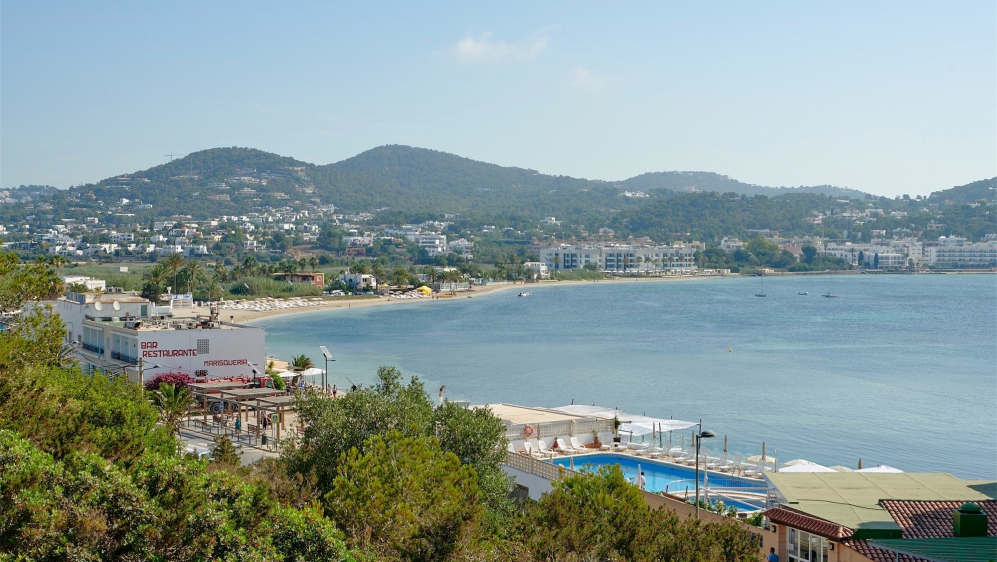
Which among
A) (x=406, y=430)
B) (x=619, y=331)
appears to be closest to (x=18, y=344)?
(x=406, y=430)

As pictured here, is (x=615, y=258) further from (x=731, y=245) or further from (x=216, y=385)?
(x=216, y=385)

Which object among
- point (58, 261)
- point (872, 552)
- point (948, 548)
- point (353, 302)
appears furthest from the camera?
point (353, 302)

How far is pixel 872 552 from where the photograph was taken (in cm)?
905

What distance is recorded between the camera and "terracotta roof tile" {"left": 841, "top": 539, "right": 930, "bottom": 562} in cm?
889

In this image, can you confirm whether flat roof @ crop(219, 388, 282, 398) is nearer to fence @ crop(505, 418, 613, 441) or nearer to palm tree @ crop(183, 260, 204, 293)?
fence @ crop(505, 418, 613, 441)

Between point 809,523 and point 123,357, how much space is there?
24516 mm

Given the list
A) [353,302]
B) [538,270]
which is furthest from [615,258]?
[353,302]

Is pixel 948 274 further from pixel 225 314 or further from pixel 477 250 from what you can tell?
pixel 225 314

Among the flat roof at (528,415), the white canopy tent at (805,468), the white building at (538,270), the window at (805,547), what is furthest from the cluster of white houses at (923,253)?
the window at (805,547)

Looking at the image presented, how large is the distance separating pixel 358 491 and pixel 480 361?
4113cm

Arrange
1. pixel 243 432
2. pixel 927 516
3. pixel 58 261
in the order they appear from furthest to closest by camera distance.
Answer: pixel 58 261 < pixel 243 432 < pixel 927 516

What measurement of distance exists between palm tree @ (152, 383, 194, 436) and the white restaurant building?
3246mm

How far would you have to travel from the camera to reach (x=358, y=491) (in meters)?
10.1

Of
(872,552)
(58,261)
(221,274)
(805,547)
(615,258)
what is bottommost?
(615,258)
